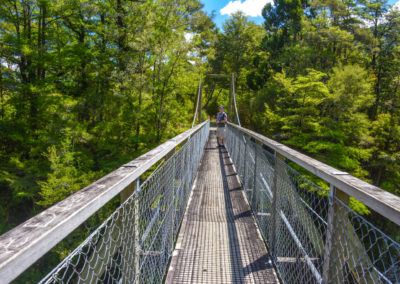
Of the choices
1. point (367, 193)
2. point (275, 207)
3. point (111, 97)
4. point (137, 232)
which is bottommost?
point (275, 207)

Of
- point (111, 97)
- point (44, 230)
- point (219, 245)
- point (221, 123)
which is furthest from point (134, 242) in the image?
point (111, 97)

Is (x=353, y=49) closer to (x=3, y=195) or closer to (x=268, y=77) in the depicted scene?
(x=268, y=77)

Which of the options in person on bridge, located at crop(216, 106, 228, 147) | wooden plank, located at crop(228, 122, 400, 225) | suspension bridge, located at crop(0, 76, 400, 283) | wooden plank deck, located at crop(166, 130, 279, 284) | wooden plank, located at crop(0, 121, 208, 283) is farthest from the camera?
person on bridge, located at crop(216, 106, 228, 147)

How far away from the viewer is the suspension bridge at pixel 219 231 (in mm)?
578

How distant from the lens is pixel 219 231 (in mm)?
2297

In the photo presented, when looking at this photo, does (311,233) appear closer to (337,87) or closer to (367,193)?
(367,193)

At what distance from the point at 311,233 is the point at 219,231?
1081 mm

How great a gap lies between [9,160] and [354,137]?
51.2 ft

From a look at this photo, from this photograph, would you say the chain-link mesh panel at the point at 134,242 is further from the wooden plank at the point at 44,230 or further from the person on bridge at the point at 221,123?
the person on bridge at the point at 221,123

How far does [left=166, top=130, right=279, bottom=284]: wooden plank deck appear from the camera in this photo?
168 cm

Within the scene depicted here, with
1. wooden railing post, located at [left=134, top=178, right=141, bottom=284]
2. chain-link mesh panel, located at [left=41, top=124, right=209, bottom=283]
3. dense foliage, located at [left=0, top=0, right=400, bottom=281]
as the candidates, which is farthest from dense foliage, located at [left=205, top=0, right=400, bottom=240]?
wooden railing post, located at [left=134, top=178, right=141, bottom=284]

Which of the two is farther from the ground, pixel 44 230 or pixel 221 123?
pixel 221 123

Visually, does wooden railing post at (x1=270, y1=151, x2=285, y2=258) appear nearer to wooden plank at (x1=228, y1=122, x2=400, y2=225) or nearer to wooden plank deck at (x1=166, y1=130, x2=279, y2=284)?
wooden plank deck at (x1=166, y1=130, x2=279, y2=284)

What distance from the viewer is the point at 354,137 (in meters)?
12.0
